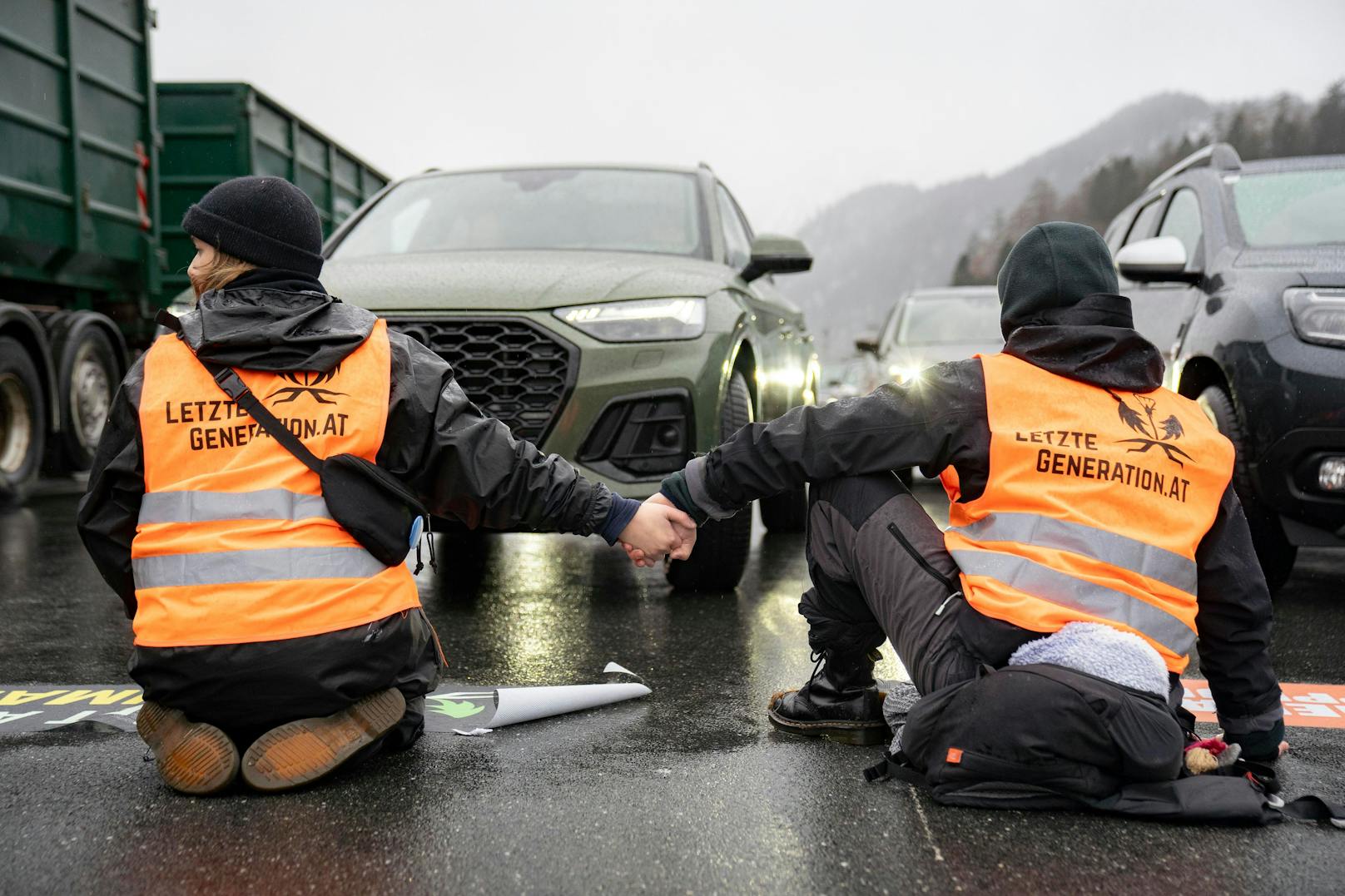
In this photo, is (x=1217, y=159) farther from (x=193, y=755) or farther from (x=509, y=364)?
(x=193, y=755)

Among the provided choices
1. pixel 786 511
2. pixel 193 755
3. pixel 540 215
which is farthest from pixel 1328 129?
pixel 193 755

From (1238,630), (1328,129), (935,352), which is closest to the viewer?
(1238,630)

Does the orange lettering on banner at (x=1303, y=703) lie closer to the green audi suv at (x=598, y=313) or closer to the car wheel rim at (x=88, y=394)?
the green audi suv at (x=598, y=313)

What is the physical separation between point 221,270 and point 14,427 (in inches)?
228

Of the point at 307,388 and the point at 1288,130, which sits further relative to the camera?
the point at 1288,130

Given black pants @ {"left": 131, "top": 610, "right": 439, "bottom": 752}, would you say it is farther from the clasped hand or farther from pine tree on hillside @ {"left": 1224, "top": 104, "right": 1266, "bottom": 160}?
pine tree on hillside @ {"left": 1224, "top": 104, "right": 1266, "bottom": 160}

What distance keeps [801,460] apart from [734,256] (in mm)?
3041

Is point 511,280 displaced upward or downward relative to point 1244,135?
downward

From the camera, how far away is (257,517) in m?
2.46

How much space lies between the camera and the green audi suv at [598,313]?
14.0ft

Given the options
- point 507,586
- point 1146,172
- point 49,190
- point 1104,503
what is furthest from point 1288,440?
point 1146,172

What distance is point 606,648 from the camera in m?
3.92

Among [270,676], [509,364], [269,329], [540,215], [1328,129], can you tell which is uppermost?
[1328,129]

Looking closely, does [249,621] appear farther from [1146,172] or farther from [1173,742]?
[1146,172]
